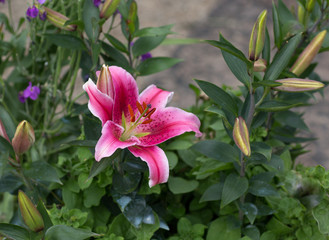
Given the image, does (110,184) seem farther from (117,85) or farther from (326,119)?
(326,119)

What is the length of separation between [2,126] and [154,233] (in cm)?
27

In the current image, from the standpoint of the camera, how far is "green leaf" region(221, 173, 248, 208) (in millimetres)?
583

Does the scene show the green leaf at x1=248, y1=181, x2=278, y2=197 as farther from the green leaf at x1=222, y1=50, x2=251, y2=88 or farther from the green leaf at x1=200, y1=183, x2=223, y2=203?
the green leaf at x1=222, y1=50, x2=251, y2=88

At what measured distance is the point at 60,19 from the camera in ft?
2.03

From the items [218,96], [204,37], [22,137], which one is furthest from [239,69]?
[204,37]

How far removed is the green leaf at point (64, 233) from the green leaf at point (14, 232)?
25mm

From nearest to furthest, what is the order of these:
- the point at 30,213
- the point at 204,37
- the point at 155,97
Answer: the point at 30,213, the point at 155,97, the point at 204,37

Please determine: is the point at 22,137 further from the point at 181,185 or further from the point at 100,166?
the point at 181,185

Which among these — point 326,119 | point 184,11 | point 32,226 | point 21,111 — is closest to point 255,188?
point 32,226

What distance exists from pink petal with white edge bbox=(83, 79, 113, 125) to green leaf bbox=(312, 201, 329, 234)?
290mm

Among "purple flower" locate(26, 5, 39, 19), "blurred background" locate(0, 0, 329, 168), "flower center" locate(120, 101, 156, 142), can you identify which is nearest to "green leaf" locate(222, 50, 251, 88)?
"flower center" locate(120, 101, 156, 142)

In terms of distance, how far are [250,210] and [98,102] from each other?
0.87ft

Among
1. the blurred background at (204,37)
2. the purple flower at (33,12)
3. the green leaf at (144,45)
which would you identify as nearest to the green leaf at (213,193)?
the green leaf at (144,45)

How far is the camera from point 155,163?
0.49m
